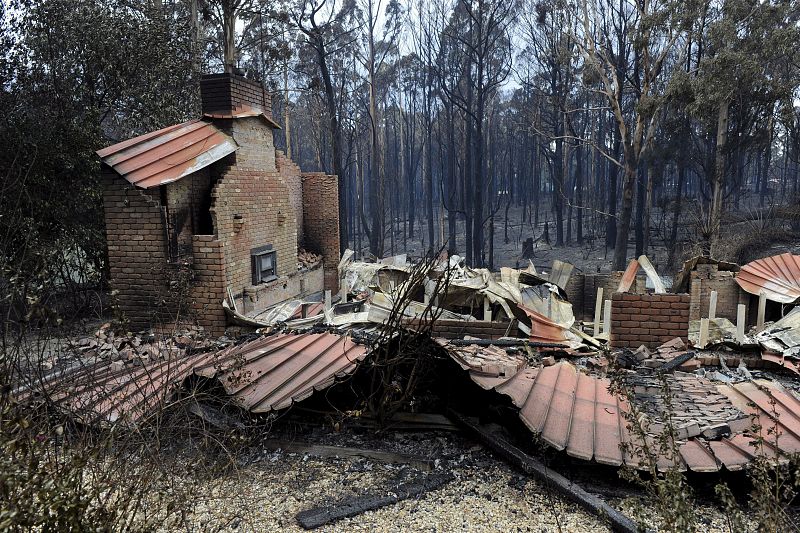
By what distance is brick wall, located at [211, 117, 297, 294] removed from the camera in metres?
8.30

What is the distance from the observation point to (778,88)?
1891cm

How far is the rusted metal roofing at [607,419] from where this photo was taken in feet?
13.0

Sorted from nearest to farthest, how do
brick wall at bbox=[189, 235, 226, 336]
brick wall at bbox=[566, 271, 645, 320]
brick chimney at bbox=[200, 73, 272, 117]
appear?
brick wall at bbox=[189, 235, 226, 336] → brick chimney at bbox=[200, 73, 272, 117] → brick wall at bbox=[566, 271, 645, 320]

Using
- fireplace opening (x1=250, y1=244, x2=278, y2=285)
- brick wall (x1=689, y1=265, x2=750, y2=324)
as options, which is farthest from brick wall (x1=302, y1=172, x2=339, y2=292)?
brick wall (x1=689, y1=265, x2=750, y2=324)

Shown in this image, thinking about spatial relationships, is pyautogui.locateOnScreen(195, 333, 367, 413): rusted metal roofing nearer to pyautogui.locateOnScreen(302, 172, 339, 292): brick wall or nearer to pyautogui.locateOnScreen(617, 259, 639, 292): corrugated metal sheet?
pyautogui.locateOnScreen(617, 259, 639, 292): corrugated metal sheet

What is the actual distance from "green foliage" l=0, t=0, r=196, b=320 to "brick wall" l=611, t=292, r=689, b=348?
863cm

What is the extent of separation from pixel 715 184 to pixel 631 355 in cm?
1809

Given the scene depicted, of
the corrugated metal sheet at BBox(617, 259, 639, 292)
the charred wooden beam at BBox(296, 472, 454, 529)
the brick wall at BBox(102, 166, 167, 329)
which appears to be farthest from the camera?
the corrugated metal sheet at BBox(617, 259, 639, 292)

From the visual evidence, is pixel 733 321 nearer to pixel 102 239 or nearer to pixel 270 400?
pixel 270 400

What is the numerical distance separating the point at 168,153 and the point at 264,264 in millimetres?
2526

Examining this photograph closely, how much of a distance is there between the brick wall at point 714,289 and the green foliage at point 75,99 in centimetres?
1167

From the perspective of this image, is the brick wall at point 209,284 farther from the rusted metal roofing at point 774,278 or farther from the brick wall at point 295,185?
the rusted metal roofing at point 774,278

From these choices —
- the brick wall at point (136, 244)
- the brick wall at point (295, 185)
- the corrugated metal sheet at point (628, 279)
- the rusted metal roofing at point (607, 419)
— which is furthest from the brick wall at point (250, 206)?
the corrugated metal sheet at point (628, 279)

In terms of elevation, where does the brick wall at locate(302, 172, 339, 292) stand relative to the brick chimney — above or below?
below
